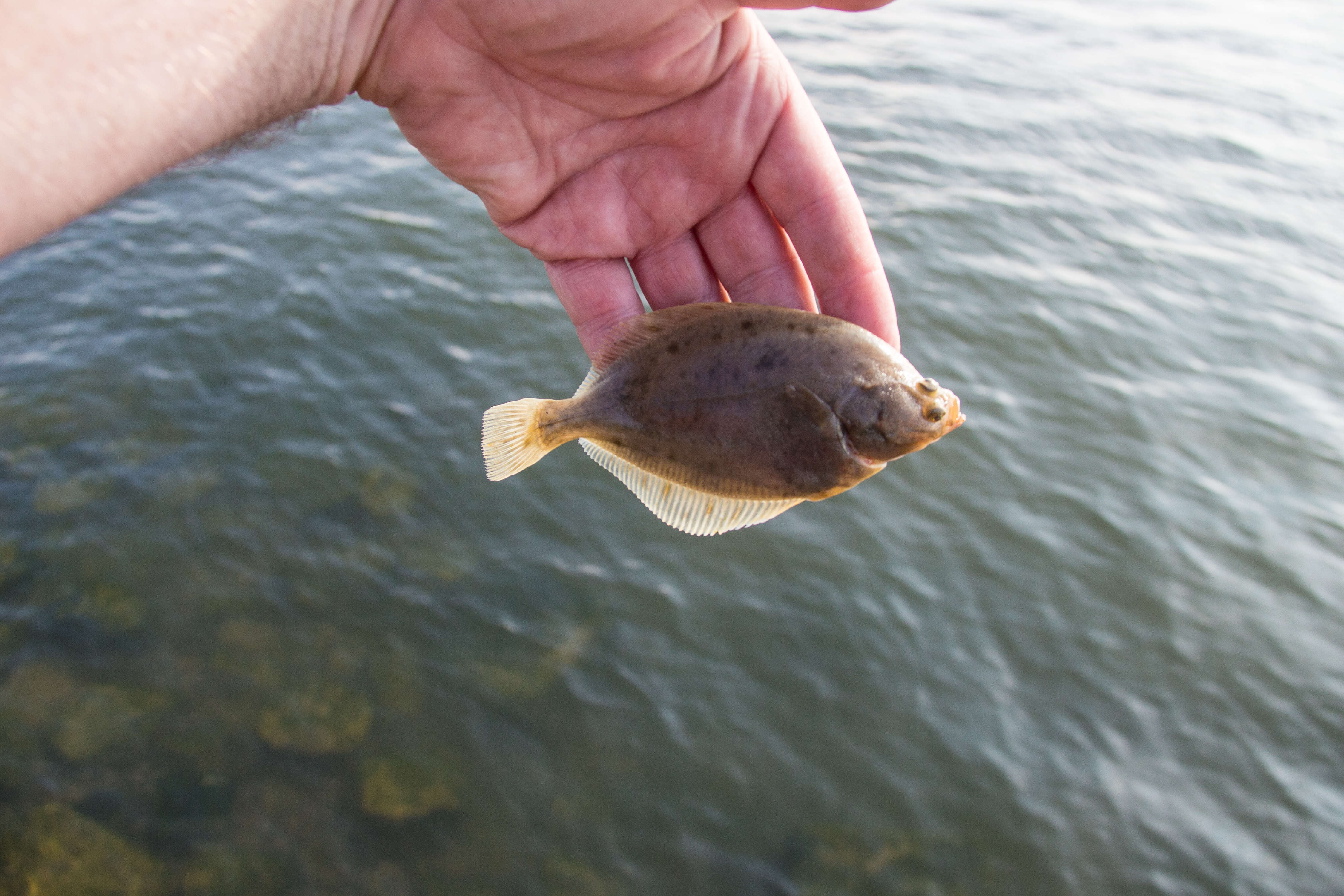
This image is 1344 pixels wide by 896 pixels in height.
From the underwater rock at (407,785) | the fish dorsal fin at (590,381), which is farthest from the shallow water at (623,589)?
the fish dorsal fin at (590,381)

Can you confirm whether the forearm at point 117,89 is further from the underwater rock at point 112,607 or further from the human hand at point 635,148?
the underwater rock at point 112,607

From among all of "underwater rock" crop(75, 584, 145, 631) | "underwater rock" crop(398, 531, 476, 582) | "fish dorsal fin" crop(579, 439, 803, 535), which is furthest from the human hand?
"underwater rock" crop(75, 584, 145, 631)

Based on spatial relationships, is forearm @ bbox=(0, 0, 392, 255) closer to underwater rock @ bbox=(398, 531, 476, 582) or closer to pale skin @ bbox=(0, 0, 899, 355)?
pale skin @ bbox=(0, 0, 899, 355)

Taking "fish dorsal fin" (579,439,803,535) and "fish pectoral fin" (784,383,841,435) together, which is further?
"fish dorsal fin" (579,439,803,535)

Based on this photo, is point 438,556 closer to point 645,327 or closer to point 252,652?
point 252,652

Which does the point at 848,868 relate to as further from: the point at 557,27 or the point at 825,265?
the point at 557,27
